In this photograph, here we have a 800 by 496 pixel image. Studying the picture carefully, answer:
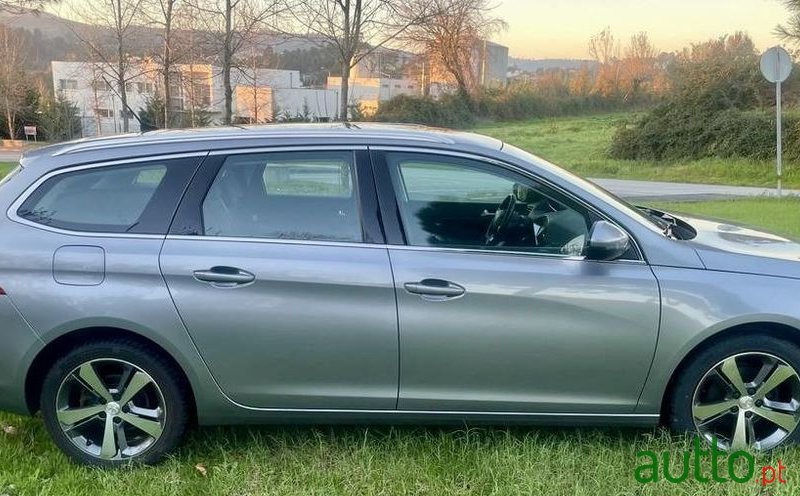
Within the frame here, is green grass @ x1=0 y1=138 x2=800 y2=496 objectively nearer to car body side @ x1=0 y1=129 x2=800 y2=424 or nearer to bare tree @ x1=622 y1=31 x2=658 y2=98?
car body side @ x1=0 y1=129 x2=800 y2=424

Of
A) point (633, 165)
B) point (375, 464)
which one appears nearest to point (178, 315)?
point (375, 464)

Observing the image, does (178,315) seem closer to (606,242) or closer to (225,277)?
(225,277)

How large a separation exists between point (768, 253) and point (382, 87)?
42.0 metres

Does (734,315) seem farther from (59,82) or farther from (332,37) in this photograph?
(59,82)

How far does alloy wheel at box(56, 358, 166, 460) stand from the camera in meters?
2.98

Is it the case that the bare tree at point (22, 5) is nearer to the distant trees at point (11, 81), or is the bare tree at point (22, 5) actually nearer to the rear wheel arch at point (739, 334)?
the rear wheel arch at point (739, 334)

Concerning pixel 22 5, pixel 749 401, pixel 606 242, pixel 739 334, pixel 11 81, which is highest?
pixel 11 81

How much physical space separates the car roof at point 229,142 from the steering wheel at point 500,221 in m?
0.29

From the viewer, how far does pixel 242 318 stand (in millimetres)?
2879

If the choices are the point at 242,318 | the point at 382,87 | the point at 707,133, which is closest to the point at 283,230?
the point at 242,318

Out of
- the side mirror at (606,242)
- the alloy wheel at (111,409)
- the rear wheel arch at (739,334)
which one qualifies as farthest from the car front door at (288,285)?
the rear wheel arch at (739,334)

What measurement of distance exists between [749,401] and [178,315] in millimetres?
2580

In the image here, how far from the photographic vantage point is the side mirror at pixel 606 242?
2.83 m

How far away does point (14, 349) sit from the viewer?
115 inches
